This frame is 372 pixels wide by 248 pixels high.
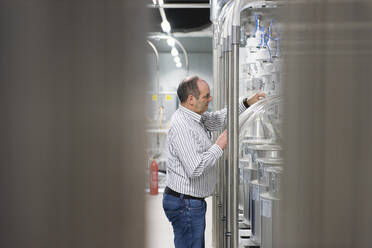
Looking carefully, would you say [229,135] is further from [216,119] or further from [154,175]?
[154,175]

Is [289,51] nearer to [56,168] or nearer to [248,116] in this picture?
[56,168]

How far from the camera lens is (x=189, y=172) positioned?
2184 millimetres

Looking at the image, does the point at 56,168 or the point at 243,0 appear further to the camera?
the point at 243,0

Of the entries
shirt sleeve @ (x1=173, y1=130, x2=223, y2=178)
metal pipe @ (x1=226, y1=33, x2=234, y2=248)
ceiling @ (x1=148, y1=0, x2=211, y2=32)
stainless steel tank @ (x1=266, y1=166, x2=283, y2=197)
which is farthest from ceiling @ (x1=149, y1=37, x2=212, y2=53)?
stainless steel tank @ (x1=266, y1=166, x2=283, y2=197)

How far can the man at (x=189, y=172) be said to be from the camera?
219 cm

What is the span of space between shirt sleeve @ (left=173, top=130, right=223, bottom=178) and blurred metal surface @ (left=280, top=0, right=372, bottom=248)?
1.91m

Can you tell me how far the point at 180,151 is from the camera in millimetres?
2213

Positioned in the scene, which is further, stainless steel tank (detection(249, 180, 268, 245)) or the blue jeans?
the blue jeans

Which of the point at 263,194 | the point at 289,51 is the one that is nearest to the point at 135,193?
the point at 289,51

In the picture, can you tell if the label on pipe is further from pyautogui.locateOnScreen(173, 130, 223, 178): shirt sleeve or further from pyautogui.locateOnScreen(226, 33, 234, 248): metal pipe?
pyautogui.locateOnScreen(173, 130, 223, 178): shirt sleeve

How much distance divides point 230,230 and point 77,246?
191 centimetres

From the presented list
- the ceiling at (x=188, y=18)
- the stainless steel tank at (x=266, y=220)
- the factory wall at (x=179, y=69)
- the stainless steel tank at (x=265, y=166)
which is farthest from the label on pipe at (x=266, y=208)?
the factory wall at (x=179, y=69)

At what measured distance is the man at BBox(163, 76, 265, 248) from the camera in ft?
7.20

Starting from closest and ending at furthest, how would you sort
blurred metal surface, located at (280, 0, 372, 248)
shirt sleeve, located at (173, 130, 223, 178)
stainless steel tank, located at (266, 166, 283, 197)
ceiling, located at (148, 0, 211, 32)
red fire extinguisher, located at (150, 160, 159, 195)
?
blurred metal surface, located at (280, 0, 372, 248)
stainless steel tank, located at (266, 166, 283, 197)
shirt sleeve, located at (173, 130, 223, 178)
red fire extinguisher, located at (150, 160, 159, 195)
ceiling, located at (148, 0, 211, 32)
